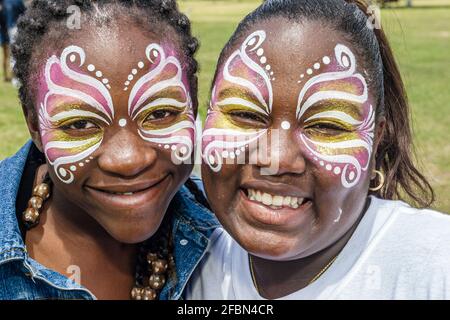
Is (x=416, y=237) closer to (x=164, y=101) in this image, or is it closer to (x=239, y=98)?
(x=239, y=98)

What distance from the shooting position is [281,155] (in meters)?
2.02

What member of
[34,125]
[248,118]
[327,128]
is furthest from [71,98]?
[327,128]

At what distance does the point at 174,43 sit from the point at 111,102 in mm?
344

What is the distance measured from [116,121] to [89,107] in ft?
0.33

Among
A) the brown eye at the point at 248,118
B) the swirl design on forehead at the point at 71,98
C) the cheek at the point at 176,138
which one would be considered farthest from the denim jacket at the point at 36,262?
the brown eye at the point at 248,118

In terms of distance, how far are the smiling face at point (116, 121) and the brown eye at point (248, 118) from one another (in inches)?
10.1

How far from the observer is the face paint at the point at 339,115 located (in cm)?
206

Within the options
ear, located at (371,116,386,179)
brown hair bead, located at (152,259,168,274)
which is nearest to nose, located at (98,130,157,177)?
brown hair bead, located at (152,259,168,274)

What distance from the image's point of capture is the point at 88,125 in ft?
7.37

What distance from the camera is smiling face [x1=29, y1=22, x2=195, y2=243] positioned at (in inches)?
87.6

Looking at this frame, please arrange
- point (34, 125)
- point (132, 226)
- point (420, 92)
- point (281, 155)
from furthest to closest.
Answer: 1. point (420, 92)
2. point (34, 125)
3. point (132, 226)
4. point (281, 155)

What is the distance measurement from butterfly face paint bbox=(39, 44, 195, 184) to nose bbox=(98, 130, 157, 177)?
0.11ft

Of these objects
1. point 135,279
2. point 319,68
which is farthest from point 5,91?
point 319,68

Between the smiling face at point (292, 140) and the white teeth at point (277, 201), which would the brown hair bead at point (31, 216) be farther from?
the white teeth at point (277, 201)
